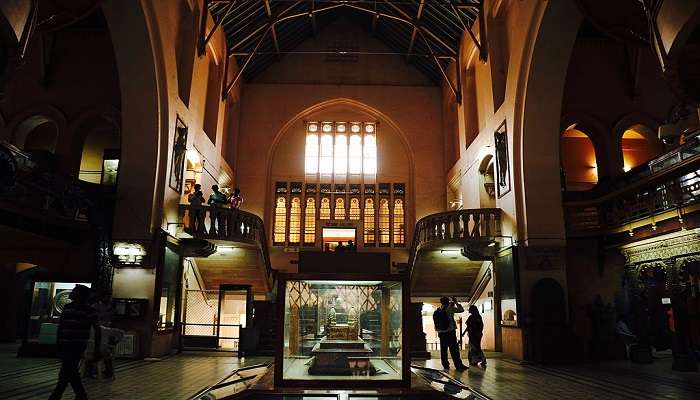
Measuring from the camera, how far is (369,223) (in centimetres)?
2152

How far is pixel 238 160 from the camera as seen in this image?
21.4 metres

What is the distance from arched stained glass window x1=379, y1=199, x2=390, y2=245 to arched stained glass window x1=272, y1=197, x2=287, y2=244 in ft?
13.3

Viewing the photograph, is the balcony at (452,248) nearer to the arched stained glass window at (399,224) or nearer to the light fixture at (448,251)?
the light fixture at (448,251)

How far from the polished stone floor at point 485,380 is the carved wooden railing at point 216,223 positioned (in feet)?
11.3

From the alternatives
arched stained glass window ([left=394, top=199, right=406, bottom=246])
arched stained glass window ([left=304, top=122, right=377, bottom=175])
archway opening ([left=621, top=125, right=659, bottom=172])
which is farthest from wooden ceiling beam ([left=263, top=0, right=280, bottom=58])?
archway opening ([left=621, top=125, right=659, bottom=172])

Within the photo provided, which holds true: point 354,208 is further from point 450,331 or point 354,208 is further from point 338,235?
point 450,331

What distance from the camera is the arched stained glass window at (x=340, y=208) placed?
70.7 feet

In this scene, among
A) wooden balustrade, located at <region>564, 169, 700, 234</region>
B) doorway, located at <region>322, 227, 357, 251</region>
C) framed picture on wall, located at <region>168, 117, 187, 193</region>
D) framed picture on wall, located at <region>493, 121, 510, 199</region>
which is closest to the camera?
wooden balustrade, located at <region>564, 169, 700, 234</region>

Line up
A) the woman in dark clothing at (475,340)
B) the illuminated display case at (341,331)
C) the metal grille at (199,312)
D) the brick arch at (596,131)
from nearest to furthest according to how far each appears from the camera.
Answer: the illuminated display case at (341,331), the woman in dark clothing at (475,340), the brick arch at (596,131), the metal grille at (199,312)

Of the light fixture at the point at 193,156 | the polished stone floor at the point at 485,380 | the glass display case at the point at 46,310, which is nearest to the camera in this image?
the polished stone floor at the point at 485,380

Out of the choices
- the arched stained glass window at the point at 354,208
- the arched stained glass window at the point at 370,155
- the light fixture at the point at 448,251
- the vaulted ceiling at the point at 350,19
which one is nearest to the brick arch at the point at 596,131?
the light fixture at the point at 448,251

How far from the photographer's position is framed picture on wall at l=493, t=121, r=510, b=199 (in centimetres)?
1356

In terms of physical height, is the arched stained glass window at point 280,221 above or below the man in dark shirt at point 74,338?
above

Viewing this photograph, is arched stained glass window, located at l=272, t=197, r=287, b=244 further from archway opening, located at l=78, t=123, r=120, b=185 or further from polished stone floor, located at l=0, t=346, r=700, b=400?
polished stone floor, located at l=0, t=346, r=700, b=400
